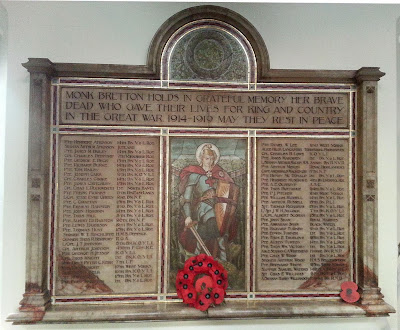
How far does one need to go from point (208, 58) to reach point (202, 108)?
1.73ft

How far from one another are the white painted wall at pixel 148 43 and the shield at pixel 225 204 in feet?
3.19

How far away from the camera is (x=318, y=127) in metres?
3.62

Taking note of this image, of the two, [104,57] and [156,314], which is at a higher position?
[104,57]

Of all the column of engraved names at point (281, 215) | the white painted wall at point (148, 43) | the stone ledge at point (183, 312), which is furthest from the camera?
the column of engraved names at point (281, 215)

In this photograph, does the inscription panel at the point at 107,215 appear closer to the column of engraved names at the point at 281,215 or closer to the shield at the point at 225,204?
the shield at the point at 225,204

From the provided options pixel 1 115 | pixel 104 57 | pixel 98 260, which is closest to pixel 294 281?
pixel 98 260

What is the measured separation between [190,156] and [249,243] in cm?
107

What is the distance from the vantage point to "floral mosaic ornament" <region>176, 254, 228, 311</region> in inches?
132

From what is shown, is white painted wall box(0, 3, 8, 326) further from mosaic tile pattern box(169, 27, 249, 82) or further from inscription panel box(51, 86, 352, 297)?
mosaic tile pattern box(169, 27, 249, 82)

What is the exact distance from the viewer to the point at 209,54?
3.62 metres

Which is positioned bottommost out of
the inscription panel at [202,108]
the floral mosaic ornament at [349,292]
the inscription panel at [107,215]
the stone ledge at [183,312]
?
the stone ledge at [183,312]

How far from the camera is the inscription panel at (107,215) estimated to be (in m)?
3.46

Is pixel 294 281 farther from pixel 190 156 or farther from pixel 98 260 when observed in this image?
pixel 98 260

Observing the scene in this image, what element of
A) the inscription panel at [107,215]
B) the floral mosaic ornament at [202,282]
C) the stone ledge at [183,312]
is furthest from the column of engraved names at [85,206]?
the floral mosaic ornament at [202,282]
